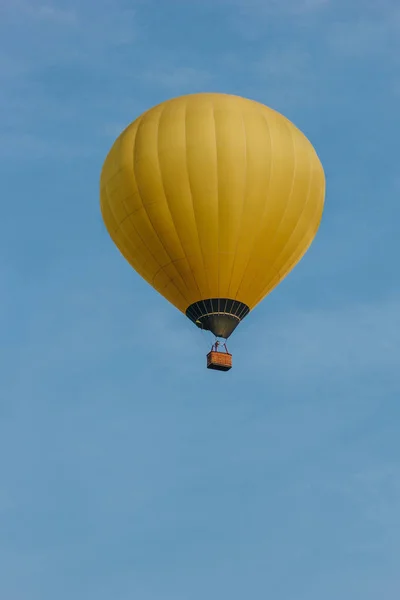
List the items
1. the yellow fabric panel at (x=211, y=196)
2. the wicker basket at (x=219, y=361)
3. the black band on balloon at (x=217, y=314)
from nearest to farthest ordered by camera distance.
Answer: the yellow fabric panel at (x=211, y=196)
the wicker basket at (x=219, y=361)
the black band on balloon at (x=217, y=314)

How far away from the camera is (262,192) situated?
61156 mm

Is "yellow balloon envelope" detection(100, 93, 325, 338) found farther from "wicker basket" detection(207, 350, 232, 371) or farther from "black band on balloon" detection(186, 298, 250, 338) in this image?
"wicker basket" detection(207, 350, 232, 371)

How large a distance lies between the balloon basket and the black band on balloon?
0.72 m

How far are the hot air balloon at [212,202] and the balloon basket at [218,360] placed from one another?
3 centimetres

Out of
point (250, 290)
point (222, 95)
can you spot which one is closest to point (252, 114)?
point (222, 95)

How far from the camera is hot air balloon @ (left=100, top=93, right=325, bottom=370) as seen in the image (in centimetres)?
6091

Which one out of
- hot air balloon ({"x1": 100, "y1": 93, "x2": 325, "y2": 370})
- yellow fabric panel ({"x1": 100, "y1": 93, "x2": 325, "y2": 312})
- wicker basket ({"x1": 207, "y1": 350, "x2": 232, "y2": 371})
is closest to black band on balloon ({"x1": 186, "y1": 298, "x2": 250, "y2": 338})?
hot air balloon ({"x1": 100, "y1": 93, "x2": 325, "y2": 370})

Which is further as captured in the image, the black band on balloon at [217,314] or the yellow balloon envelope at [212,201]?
the black band on balloon at [217,314]

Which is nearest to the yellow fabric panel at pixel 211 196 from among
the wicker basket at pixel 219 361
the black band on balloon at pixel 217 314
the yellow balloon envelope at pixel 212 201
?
the yellow balloon envelope at pixel 212 201

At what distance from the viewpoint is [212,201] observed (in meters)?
60.8

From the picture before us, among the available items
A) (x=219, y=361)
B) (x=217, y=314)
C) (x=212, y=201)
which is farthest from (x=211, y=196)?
(x=219, y=361)

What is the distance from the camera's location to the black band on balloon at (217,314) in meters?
61.8

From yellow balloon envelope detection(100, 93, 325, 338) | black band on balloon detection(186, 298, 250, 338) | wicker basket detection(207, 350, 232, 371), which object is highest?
yellow balloon envelope detection(100, 93, 325, 338)

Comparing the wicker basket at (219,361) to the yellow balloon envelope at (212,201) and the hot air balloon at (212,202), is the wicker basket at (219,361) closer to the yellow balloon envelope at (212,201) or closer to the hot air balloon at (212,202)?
the hot air balloon at (212,202)
